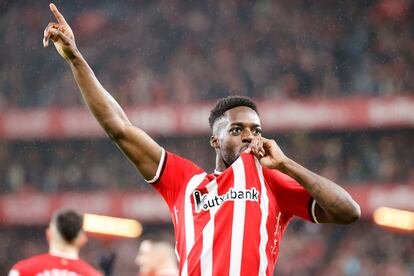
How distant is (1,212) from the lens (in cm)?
2170

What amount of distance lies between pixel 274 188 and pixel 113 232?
290 centimetres

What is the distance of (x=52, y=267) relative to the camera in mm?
5105

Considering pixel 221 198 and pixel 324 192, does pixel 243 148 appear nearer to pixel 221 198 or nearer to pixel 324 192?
pixel 221 198

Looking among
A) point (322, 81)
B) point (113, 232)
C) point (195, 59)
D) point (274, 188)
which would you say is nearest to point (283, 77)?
point (322, 81)

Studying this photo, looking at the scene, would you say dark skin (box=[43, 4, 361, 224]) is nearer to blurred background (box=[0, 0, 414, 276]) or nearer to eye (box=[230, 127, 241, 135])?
eye (box=[230, 127, 241, 135])

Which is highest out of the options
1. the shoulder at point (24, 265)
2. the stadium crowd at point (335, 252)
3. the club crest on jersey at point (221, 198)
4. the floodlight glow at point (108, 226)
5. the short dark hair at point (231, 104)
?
the stadium crowd at point (335, 252)

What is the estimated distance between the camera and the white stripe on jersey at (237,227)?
316cm

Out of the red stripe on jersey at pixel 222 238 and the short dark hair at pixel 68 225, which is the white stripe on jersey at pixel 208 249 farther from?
the short dark hair at pixel 68 225

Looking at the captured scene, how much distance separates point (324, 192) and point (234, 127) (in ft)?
1.63

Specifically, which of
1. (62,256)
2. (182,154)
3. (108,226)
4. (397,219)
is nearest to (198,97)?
(182,154)

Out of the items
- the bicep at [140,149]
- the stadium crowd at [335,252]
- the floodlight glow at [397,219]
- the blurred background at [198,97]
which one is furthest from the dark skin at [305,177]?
the blurred background at [198,97]

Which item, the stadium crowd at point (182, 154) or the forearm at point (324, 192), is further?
the stadium crowd at point (182, 154)

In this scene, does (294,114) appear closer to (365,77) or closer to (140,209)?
(365,77)

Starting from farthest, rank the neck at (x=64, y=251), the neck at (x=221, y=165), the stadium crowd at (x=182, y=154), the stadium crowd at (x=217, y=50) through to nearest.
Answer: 1. the stadium crowd at (x=217, y=50)
2. the stadium crowd at (x=182, y=154)
3. the neck at (x=64, y=251)
4. the neck at (x=221, y=165)
